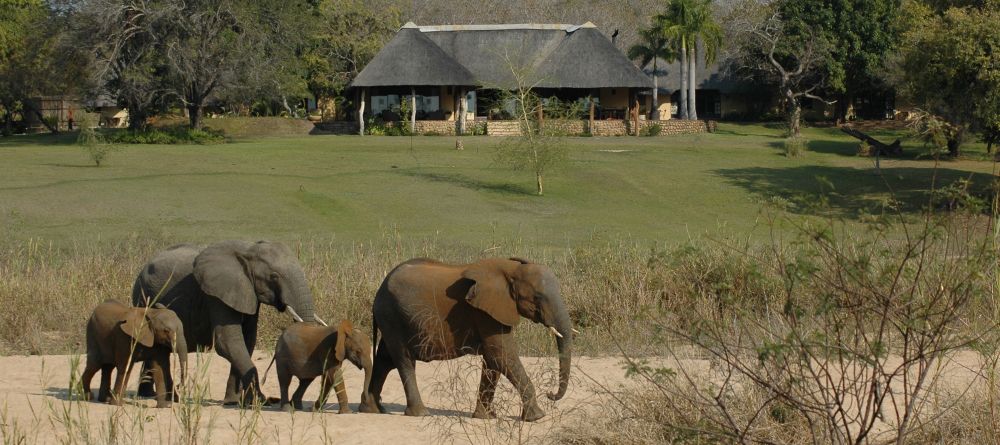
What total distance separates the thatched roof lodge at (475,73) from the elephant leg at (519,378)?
165 feet

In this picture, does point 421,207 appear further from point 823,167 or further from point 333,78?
point 333,78

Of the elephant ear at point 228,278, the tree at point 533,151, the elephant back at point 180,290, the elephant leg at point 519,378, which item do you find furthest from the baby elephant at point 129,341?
the tree at point 533,151

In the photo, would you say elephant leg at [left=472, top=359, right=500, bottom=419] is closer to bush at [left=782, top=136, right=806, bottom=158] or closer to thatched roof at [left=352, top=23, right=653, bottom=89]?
bush at [left=782, top=136, right=806, bottom=158]

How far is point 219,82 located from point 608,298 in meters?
41.4

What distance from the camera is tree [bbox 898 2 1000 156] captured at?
35000 mm

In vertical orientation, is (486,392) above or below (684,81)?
below

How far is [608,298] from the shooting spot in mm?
15570

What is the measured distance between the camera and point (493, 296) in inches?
402

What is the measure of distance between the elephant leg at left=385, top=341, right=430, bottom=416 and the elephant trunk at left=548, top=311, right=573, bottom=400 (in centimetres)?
135

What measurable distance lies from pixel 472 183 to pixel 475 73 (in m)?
28.7

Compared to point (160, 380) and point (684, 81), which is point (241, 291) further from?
point (684, 81)

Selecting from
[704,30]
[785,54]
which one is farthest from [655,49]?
[785,54]

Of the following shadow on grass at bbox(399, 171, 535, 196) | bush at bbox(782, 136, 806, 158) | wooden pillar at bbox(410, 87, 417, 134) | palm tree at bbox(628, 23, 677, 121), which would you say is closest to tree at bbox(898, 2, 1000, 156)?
bush at bbox(782, 136, 806, 158)

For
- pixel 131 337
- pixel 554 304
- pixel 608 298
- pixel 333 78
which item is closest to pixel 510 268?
pixel 554 304
